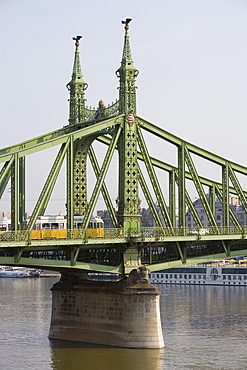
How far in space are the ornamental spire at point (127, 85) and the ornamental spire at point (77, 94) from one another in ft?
14.6

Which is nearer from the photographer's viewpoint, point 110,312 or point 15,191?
point 15,191

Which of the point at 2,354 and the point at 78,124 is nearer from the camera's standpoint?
the point at 2,354

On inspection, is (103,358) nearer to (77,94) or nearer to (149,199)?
(149,199)

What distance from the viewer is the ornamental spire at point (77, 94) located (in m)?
71.2

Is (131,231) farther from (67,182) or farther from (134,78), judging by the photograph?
(134,78)

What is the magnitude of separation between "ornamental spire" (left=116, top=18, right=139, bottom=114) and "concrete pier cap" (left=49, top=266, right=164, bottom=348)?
541 inches

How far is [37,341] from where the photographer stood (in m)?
68.0

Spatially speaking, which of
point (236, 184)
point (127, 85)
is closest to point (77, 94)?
point (127, 85)

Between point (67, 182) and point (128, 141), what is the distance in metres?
6.81

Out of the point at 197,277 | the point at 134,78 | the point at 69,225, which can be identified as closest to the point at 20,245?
the point at 69,225

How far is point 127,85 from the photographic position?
223ft

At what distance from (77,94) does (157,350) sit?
937 inches

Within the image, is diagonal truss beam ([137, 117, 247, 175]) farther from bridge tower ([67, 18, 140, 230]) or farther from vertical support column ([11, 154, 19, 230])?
vertical support column ([11, 154, 19, 230])

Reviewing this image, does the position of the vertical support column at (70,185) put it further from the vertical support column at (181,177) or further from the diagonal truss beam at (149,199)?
the vertical support column at (181,177)
